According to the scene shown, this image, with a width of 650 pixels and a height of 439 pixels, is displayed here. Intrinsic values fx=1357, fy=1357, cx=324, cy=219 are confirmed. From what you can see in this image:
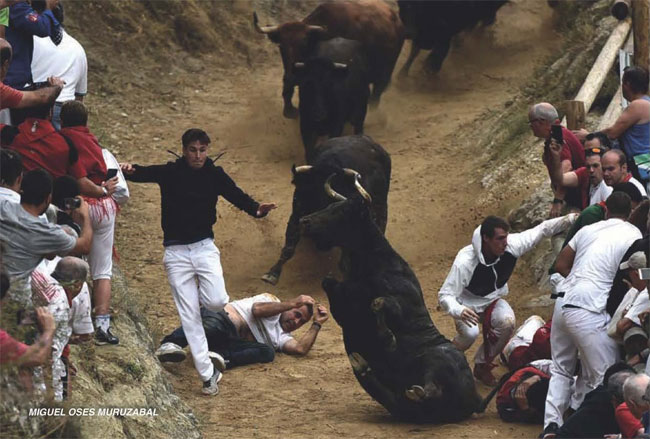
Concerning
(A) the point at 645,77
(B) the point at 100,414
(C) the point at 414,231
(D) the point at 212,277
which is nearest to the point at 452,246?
(C) the point at 414,231

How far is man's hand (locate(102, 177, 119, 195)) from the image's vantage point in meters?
10.1

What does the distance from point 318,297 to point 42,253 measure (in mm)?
6482

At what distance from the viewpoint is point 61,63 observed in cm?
1187

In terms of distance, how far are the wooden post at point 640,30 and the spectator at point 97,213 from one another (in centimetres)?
698

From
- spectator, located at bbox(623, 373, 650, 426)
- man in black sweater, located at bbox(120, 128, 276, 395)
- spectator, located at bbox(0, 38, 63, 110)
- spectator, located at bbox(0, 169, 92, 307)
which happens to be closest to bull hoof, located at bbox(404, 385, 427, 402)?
man in black sweater, located at bbox(120, 128, 276, 395)

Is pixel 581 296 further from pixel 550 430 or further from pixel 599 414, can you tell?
pixel 599 414

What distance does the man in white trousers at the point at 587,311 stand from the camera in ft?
31.5

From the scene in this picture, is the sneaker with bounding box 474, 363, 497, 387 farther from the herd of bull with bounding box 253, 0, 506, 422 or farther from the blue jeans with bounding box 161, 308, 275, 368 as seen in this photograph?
the blue jeans with bounding box 161, 308, 275, 368

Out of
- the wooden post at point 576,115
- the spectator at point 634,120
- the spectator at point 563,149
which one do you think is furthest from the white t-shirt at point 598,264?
the wooden post at point 576,115

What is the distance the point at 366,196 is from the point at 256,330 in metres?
1.74

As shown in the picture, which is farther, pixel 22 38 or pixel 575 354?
pixel 22 38

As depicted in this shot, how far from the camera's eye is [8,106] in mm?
9711

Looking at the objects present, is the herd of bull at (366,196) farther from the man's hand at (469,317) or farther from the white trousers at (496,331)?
the white trousers at (496,331)

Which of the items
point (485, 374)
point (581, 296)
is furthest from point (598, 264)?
point (485, 374)
